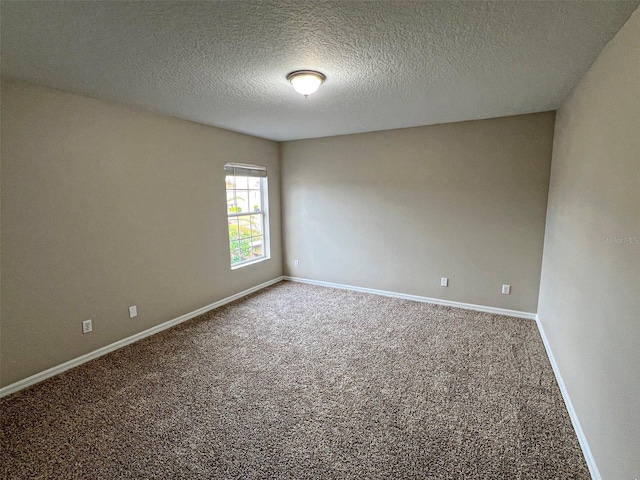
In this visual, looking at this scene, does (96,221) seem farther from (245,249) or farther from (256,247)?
(256,247)

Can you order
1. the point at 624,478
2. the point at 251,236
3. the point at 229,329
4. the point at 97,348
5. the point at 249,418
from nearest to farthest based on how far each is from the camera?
the point at 624,478
the point at 249,418
the point at 97,348
the point at 229,329
the point at 251,236

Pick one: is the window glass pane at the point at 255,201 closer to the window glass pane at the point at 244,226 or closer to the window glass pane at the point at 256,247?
the window glass pane at the point at 244,226

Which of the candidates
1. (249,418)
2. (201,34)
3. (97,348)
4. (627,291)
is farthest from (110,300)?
(627,291)

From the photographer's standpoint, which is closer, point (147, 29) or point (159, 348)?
point (147, 29)

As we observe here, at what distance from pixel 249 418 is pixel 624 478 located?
191cm

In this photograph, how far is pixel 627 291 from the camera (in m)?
1.40

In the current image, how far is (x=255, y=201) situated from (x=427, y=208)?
2.53 metres

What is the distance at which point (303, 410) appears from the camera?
7.04ft

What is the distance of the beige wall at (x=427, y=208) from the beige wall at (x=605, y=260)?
0.99 metres

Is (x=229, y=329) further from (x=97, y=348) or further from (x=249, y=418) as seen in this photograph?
(x=249, y=418)

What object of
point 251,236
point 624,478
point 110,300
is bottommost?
point 624,478

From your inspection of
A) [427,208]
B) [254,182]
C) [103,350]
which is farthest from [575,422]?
[254,182]

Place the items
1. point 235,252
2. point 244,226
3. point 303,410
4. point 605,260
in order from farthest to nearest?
point 244,226
point 235,252
point 303,410
point 605,260

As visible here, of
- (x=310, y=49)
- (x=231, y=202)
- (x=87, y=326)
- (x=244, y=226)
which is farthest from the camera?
(x=244, y=226)
